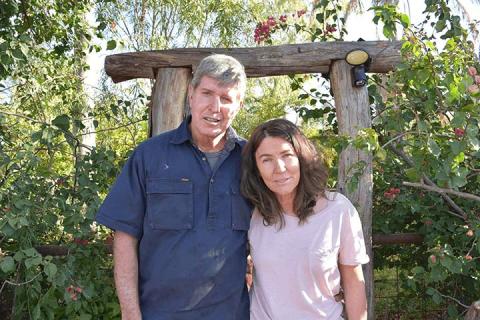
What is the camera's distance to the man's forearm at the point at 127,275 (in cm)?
228

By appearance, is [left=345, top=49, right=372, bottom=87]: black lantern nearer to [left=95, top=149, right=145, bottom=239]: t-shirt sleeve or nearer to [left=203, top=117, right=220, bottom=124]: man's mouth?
[left=203, top=117, right=220, bottom=124]: man's mouth

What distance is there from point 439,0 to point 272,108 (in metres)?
9.31

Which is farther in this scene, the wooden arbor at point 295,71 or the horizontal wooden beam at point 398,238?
the horizontal wooden beam at point 398,238

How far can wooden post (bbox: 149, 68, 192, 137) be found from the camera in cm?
398

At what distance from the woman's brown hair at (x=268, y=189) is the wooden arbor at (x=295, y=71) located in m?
1.66

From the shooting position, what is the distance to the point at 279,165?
7.48ft

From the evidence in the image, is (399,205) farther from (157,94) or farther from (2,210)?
(2,210)

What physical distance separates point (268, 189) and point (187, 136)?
15.3 inches

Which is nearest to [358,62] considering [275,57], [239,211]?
[275,57]

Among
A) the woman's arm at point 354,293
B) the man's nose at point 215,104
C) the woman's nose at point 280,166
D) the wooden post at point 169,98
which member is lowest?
the woman's arm at point 354,293

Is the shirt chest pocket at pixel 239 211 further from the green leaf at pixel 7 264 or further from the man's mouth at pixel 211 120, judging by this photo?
the green leaf at pixel 7 264

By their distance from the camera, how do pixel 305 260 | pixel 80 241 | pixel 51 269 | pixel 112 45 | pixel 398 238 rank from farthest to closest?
pixel 112 45 < pixel 398 238 < pixel 80 241 < pixel 51 269 < pixel 305 260

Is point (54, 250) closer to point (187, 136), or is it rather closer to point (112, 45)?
point (112, 45)

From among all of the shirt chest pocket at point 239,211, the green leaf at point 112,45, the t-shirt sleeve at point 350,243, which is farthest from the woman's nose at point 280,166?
the green leaf at point 112,45
